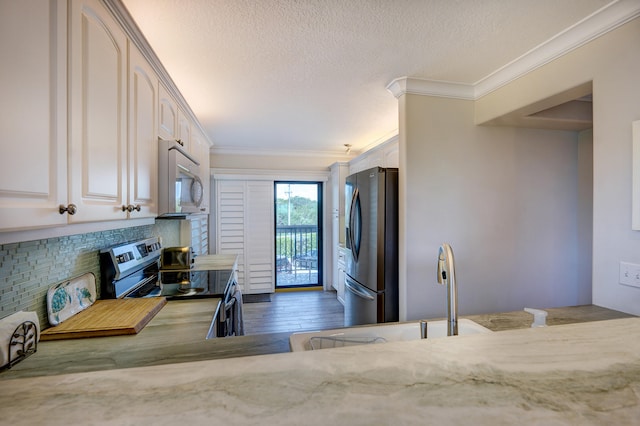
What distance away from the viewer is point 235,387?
370 millimetres

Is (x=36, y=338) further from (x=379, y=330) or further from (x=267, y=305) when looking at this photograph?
(x=267, y=305)

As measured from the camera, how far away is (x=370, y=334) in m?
1.26

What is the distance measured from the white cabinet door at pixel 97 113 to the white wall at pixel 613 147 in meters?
2.24

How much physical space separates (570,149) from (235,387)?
3125 mm

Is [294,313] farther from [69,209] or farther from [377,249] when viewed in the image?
[69,209]

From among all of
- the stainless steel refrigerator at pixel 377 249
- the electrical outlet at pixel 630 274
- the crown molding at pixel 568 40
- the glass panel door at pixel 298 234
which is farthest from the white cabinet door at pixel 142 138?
the glass panel door at pixel 298 234

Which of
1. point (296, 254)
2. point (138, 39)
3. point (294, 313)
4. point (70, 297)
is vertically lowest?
point (294, 313)

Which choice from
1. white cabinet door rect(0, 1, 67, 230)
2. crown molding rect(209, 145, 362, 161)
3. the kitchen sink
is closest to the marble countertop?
white cabinet door rect(0, 1, 67, 230)

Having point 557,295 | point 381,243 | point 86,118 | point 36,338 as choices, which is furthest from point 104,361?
point 557,295

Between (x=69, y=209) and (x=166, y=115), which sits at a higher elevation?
(x=166, y=115)

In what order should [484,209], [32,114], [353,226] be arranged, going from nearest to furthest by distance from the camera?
[32,114]
[484,209]
[353,226]

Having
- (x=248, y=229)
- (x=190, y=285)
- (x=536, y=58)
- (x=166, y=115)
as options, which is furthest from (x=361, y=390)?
(x=248, y=229)

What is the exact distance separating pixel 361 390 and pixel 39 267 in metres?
1.40

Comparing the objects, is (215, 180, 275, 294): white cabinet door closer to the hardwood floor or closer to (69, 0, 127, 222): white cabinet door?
the hardwood floor
